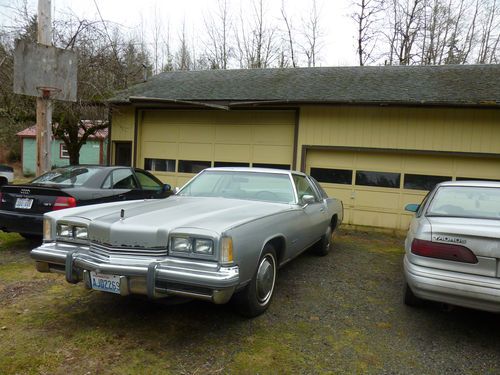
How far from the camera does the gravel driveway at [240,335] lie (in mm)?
2934

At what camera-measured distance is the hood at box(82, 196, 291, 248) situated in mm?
3137

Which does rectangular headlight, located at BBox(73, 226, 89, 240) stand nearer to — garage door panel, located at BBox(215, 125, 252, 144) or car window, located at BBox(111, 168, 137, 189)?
car window, located at BBox(111, 168, 137, 189)

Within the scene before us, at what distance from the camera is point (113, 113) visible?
11.8 meters

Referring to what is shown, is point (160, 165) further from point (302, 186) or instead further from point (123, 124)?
point (302, 186)

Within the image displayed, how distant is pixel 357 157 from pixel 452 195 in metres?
5.52

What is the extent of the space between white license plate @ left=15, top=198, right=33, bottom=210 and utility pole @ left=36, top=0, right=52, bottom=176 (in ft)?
5.92

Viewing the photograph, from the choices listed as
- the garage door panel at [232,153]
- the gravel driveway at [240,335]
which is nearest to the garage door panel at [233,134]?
the garage door panel at [232,153]

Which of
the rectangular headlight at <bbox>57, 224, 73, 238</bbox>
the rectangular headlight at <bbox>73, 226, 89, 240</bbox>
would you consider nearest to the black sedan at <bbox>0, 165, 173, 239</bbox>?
the rectangular headlight at <bbox>57, 224, 73, 238</bbox>

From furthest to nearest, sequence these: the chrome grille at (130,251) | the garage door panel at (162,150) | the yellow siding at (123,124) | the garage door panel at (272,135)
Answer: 1. the yellow siding at (123,124)
2. the garage door panel at (162,150)
3. the garage door panel at (272,135)
4. the chrome grille at (130,251)

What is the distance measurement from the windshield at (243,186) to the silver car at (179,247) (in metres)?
0.17

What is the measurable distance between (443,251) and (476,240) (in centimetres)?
27

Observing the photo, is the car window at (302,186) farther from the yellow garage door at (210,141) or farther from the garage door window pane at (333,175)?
the yellow garage door at (210,141)

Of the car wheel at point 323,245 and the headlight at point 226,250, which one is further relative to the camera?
the car wheel at point 323,245

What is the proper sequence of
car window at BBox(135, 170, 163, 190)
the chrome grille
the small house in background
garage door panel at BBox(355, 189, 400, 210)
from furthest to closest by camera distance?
the small house in background
garage door panel at BBox(355, 189, 400, 210)
car window at BBox(135, 170, 163, 190)
the chrome grille
